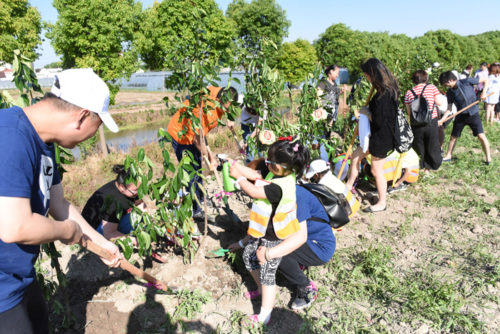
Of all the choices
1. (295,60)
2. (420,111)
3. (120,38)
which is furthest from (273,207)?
(295,60)

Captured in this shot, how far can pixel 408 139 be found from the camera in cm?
342

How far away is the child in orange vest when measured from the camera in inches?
76.6

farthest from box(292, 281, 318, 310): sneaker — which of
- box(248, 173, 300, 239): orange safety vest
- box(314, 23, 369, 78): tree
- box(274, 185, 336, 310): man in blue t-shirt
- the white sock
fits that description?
box(314, 23, 369, 78): tree

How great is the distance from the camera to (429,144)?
4.42 meters

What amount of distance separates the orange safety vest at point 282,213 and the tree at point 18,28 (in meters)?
6.57

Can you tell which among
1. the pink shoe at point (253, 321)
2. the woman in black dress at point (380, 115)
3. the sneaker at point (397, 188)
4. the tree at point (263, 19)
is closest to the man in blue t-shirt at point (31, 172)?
the pink shoe at point (253, 321)

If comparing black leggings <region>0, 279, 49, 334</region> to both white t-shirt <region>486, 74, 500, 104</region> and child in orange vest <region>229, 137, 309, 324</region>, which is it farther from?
white t-shirt <region>486, 74, 500, 104</region>

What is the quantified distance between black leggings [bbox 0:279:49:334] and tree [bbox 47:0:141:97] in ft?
18.5

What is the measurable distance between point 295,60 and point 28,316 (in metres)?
27.3

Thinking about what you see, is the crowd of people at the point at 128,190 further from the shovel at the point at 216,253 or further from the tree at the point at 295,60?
the tree at the point at 295,60

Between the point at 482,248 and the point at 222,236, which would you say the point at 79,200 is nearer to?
the point at 222,236

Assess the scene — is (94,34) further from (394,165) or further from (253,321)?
(253,321)

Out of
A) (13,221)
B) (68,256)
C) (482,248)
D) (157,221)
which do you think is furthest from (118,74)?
(482,248)

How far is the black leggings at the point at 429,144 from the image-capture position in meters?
4.32
